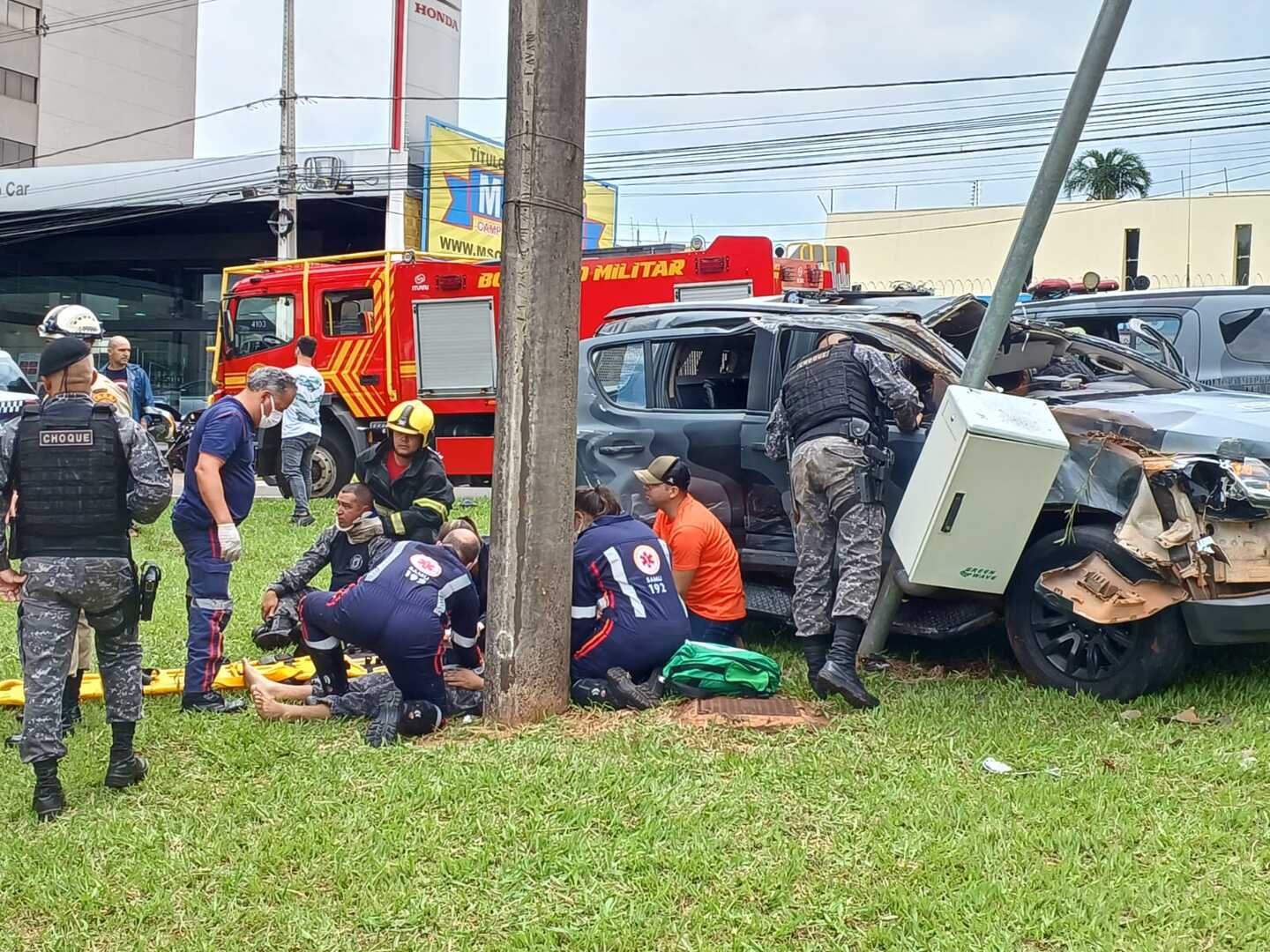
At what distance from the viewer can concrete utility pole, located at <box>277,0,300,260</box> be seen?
22469mm

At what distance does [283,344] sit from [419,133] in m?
14.2

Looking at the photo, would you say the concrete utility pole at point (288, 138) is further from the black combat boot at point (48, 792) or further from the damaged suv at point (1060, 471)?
the black combat boot at point (48, 792)

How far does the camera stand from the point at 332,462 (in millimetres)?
13289

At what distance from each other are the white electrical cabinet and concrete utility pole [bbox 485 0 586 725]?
4.85 feet

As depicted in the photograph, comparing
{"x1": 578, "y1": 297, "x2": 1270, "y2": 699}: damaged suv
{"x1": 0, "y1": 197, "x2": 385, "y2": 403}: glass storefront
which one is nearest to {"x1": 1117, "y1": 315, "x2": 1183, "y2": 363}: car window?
{"x1": 578, "y1": 297, "x2": 1270, "y2": 699}: damaged suv

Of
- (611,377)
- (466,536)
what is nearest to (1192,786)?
(466,536)

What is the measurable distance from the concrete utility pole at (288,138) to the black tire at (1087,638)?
19.4 metres

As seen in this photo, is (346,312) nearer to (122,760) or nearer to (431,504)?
(431,504)

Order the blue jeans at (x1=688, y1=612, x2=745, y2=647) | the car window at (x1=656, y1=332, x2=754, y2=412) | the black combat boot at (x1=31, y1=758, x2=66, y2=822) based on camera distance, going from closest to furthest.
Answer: the black combat boot at (x1=31, y1=758, x2=66, y2=822), the blue jeans at (x1=688, y1=612, x2=745, y2=647), the car window at (x1=656, y1=332, x2=754, y2=412)

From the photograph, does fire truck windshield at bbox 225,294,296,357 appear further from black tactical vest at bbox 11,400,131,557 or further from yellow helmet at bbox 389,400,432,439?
black tactical vest at bbox 11,400,131,557

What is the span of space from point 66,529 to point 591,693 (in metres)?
2.10

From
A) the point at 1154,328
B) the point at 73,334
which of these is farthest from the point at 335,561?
the point at 1154,328

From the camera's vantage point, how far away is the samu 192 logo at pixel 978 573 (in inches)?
200

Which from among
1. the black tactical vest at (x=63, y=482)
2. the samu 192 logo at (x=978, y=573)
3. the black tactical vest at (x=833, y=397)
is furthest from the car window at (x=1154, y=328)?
the black tactical vest at (x=63, y=482)
